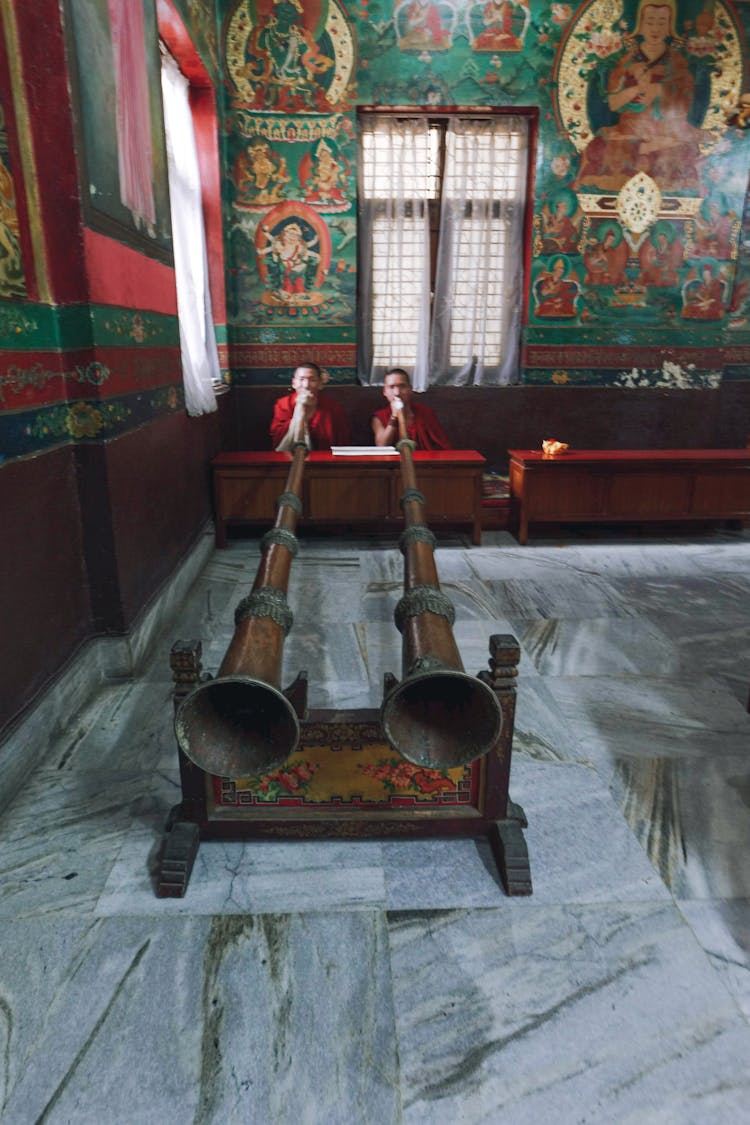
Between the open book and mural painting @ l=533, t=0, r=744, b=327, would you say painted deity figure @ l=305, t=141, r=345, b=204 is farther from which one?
the open book

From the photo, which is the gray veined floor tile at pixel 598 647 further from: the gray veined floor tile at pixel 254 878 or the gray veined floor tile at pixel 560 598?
the gray veined floor tile at pixel 254 878

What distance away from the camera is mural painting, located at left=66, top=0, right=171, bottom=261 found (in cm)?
285

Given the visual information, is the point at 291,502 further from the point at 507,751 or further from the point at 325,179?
the point at 325,179

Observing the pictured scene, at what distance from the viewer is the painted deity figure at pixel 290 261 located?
623 cm

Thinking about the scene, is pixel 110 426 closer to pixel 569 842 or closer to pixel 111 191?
pixel 111 191

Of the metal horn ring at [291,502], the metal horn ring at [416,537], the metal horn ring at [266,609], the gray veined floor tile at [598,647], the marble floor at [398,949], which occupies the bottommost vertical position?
the gray veined floor tile at [598,647]

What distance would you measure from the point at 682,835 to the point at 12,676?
2297 millimetres

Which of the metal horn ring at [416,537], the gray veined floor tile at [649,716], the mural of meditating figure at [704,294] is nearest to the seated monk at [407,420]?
the mural of meditating figure at [704,294]

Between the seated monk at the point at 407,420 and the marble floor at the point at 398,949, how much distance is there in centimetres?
328

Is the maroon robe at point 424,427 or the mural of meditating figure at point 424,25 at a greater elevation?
the mural of meditating figure at point 424,25

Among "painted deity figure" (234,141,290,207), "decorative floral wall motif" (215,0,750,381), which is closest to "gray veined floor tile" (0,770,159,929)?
"decorative floral wall motif" (215,0,750,381)

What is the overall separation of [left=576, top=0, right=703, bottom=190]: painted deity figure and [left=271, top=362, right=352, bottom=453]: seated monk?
292cm

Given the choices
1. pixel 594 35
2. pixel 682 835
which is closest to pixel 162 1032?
pixel 682 835

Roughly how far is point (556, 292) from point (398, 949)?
5.89 m
